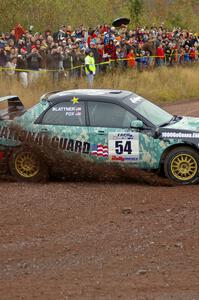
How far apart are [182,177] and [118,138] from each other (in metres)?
1.22

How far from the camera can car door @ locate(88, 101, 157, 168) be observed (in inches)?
439

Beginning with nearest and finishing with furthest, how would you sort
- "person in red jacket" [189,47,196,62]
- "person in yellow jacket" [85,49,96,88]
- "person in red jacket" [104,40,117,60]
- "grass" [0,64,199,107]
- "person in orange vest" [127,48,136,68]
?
"grass" [0,64,199,107]
"person in yellow jacket" [85,49,96,88]
"person in red jacket" [104,40,117,60]
"person in orange vest" [127,48,136,68]
"person in red jacket" [189,47,196,62]

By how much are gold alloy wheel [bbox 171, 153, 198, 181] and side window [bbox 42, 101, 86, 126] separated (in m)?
1.72

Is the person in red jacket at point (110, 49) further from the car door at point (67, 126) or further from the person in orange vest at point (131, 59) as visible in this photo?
the car door at point (67, 126)

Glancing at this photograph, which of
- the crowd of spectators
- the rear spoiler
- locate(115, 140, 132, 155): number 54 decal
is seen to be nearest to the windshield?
locate(115, 140, 132, 155): number 54 decal

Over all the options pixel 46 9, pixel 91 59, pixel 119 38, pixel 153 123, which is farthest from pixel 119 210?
pixel 46 9

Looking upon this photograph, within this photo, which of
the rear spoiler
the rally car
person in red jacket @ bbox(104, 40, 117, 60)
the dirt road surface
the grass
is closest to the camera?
the dirt road surface

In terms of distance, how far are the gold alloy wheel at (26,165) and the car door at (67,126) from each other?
0.44m

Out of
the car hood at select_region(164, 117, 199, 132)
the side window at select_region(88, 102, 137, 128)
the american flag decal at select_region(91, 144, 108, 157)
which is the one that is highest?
the side window at select_region(88, 102, 137, 128)

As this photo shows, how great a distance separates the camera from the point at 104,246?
311 inches

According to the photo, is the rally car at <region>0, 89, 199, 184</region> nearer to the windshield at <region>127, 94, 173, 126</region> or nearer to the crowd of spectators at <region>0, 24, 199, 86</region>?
the windshield at <region>127, 94, 173, 126</region>

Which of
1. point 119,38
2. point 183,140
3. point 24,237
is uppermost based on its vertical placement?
point 119,38

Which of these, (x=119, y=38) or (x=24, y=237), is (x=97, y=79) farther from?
(x=24, y=237)

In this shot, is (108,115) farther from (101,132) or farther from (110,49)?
(110,49)
